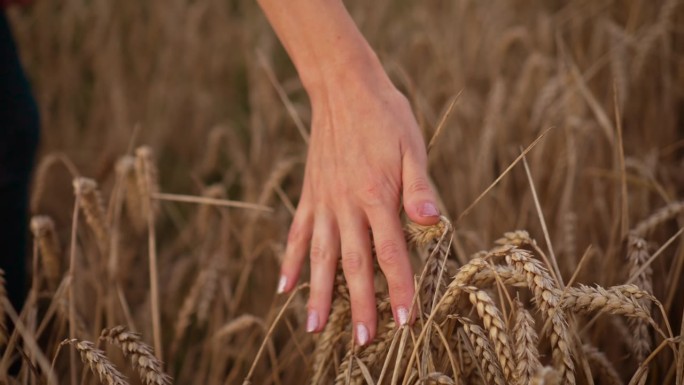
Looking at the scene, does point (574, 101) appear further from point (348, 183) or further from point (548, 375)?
point (548, 375)

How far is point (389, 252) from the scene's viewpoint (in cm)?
103

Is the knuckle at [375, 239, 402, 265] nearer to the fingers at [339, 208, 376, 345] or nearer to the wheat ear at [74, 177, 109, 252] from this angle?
the fingers at [339, 208, 376, 345]

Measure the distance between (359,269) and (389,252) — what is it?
58 millimetres

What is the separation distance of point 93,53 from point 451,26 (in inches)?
62.7

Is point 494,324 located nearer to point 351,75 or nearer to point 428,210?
point 428,210

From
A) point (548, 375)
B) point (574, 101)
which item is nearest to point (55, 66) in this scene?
point (574, 101)

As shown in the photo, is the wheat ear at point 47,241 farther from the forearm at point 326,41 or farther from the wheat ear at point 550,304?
the wheat ear at point 550,304

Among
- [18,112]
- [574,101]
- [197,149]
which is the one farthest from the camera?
[197,149]

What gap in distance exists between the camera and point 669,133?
6.88ft

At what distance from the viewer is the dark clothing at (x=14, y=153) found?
1.39m

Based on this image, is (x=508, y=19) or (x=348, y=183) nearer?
(x=348, y=183)

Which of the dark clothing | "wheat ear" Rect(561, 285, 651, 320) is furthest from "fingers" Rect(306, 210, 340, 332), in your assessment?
the dark clothing

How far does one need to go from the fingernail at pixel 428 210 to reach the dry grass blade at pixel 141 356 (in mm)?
448

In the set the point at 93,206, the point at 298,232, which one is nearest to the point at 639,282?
the point at 298,232
